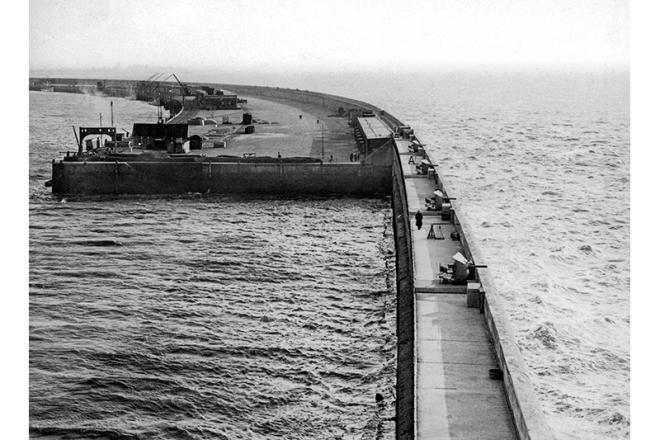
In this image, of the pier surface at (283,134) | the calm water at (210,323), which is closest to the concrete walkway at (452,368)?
the calm water at (210,323)

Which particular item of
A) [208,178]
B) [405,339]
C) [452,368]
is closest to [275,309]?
[405,339]

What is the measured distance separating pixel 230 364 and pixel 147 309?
20.5 ft

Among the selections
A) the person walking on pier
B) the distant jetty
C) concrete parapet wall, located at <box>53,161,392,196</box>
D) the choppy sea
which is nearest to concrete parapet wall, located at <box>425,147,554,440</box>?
the distant jetty

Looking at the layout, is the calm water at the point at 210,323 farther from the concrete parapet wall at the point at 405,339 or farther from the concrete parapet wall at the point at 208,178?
the concrete parapet wall at the point at 208,178

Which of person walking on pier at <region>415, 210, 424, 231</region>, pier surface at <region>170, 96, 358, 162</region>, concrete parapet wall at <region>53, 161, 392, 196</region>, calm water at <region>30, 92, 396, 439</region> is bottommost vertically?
calm water at <region>30, 92, 396, 439</region>

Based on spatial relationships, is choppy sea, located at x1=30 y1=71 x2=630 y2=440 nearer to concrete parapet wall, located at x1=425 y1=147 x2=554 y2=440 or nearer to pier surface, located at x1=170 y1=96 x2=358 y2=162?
concrete parapet wall, located at x1=425 y1=147 x2=554 y2=440

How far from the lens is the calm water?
22359 mm

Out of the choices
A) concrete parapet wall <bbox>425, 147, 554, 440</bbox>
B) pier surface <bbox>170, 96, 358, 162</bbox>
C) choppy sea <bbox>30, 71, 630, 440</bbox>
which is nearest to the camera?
concrete parapet wall <bbox>425, 147, 554, 440</bbox>

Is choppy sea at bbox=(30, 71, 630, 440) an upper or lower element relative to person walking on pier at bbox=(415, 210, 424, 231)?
lower

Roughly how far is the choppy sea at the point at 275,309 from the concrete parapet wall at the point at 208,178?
1.54 m

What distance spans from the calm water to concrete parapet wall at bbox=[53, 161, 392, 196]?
14.9 ft

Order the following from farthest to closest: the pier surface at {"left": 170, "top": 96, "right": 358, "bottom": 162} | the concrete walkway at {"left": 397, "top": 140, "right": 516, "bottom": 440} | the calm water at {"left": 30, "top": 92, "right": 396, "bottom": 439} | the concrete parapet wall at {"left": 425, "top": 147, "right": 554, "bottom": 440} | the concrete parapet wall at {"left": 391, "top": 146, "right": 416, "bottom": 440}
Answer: the pier surface at {"left": 170, "top": 96, "right": 358, "bottom": 162} → the calm water at {"left": 30, "top": 92, "right": 396, "bottom": 439} → the concrete parapet wall at {"left": 391, "top": 146, "right": 416, "bottom": 440} → the concrete walkway at {"left": 397, "top": 140, "right": 516, "bottom": 440} → the concrete parapet wall at {"left": 425, "top": 147, "right": 554, "bottom": 440}

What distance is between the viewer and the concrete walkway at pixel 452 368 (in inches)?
658

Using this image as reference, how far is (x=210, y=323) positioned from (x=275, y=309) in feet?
9.37
